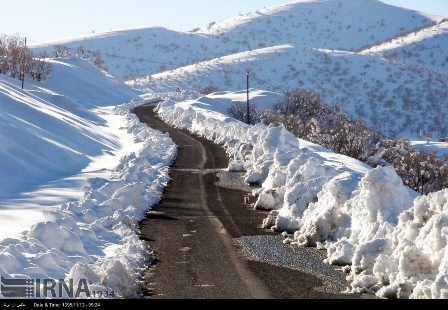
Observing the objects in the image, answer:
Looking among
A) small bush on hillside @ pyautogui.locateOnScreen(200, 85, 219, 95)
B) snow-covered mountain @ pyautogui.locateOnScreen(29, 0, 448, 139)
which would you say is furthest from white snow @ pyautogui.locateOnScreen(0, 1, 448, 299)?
small bush on hillside @ pyautogui.locateOnScreen(200, 85, 219, 95)

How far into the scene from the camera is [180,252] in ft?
41.1

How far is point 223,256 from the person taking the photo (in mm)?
12094

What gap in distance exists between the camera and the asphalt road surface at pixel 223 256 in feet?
31.9

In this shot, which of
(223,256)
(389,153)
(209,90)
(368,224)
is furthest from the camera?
(209,90)

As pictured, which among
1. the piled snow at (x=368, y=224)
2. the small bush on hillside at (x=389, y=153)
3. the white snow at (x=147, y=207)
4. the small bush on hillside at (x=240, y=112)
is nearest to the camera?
the piled snow at (x=368, y=224)

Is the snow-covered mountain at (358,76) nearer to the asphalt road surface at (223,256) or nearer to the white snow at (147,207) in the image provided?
the white snow at (147,207)

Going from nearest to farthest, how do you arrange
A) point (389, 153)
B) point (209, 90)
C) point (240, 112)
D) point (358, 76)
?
point (389, 153) < point (240, 112) < point (209, 90) < point (358, 76)

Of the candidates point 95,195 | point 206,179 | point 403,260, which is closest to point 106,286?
point 403,260

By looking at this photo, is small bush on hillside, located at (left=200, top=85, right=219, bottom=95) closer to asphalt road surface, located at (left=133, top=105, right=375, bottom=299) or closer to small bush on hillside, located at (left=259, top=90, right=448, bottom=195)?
small bush on hillside, located at (left=259, top=90, right=448, bottom=195)

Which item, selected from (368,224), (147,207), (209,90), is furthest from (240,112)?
(368,224)

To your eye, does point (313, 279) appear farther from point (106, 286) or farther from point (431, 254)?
point (106, 286)

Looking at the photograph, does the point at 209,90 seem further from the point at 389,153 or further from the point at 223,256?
the point at 223,256

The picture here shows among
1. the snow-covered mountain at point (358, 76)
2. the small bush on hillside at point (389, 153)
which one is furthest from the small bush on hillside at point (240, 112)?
the snow-covered mountain at point (358, 76)

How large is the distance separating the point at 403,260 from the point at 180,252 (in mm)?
4594
